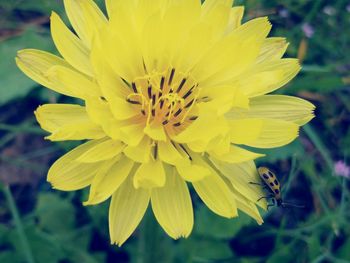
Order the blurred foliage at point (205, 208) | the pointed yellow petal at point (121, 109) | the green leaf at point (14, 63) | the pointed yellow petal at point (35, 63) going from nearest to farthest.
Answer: the pointed yellow petal at point (121, 109), the pointed yellow petal at point (35, 63), the blurred foliage at point (205, 208), the green leaf at point (14, 63)

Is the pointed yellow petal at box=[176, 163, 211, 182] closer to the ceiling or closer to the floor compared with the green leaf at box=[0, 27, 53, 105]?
closer to the ceiling

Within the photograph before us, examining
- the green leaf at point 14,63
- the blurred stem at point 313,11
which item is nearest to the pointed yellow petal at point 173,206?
the green leaf at point 14,63

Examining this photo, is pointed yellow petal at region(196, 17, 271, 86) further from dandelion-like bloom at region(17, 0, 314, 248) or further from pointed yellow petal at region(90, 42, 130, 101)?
pointed yellow petal at region(90, 42, 130, 101)

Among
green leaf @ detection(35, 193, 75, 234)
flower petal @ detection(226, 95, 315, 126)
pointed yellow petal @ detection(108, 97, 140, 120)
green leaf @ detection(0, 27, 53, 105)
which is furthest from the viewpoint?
green leaf @ detection(0, 27, 53, 105)

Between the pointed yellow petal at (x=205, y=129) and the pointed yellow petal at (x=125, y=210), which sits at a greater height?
the pointed yellow petal at (x=205, y=129)

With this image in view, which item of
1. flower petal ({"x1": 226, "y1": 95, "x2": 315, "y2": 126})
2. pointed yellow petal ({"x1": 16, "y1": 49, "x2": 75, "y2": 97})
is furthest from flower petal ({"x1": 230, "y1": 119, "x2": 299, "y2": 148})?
pointed yellow petal ({"x1": 16, "y1": 49, "x2": 75, "y2": 97})

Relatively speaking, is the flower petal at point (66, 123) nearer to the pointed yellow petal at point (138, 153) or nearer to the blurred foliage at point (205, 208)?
the pointed yellow petal at point (138, 153)
